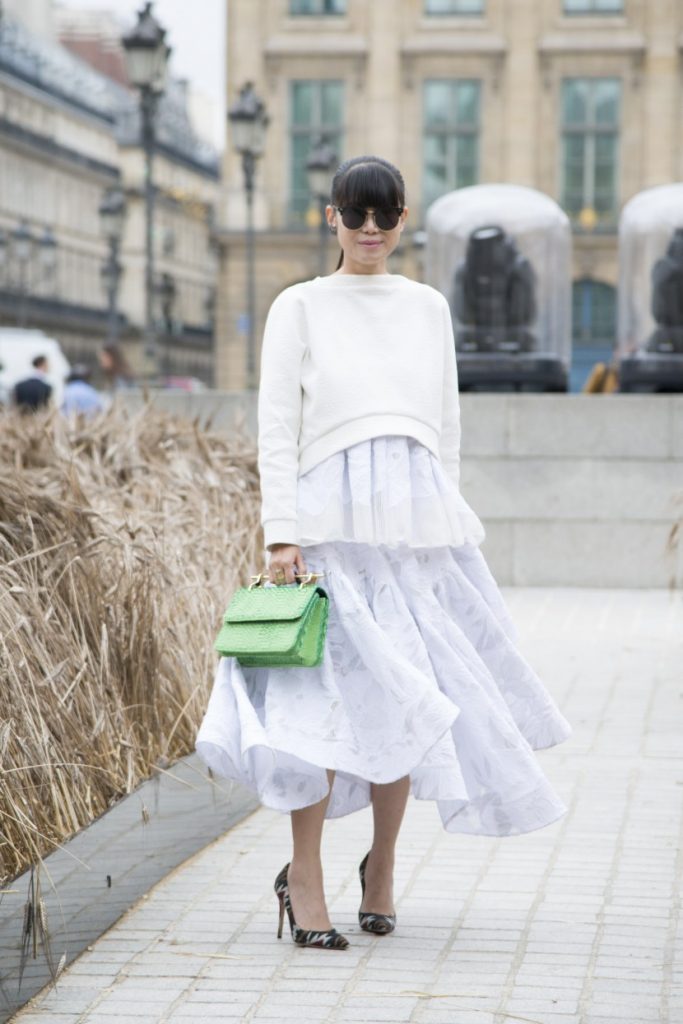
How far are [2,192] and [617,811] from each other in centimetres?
8081

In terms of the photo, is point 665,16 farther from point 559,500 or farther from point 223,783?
point 223,783

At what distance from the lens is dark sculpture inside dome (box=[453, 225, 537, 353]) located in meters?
15.0

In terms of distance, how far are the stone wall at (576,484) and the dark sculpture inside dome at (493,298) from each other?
175 cm

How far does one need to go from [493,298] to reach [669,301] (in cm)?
119

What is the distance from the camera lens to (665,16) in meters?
52.2

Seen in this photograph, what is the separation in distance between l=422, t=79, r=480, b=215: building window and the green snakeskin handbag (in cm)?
4917

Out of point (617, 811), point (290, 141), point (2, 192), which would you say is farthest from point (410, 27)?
point (617, 811)

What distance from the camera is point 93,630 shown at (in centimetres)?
611

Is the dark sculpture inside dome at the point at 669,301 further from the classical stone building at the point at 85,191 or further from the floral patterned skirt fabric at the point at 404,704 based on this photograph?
the classical stone building at the point at 85,191

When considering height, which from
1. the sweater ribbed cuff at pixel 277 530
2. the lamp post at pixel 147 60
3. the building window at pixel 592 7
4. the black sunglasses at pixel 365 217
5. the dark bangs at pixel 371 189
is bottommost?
the sweater ribbed cuff at pixel 277 530

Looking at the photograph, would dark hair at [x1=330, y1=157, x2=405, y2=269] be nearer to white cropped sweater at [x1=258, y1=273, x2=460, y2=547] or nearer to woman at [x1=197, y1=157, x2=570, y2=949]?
woman at [x1=197, y1=157, x2=570, y2=949]

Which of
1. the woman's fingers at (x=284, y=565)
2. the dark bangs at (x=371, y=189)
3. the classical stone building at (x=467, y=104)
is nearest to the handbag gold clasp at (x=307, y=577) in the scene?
Answer: the woman's fingers at (x=284, y=565)

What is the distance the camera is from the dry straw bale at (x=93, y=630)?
5.16 m

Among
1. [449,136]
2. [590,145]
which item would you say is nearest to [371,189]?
[590,145]
